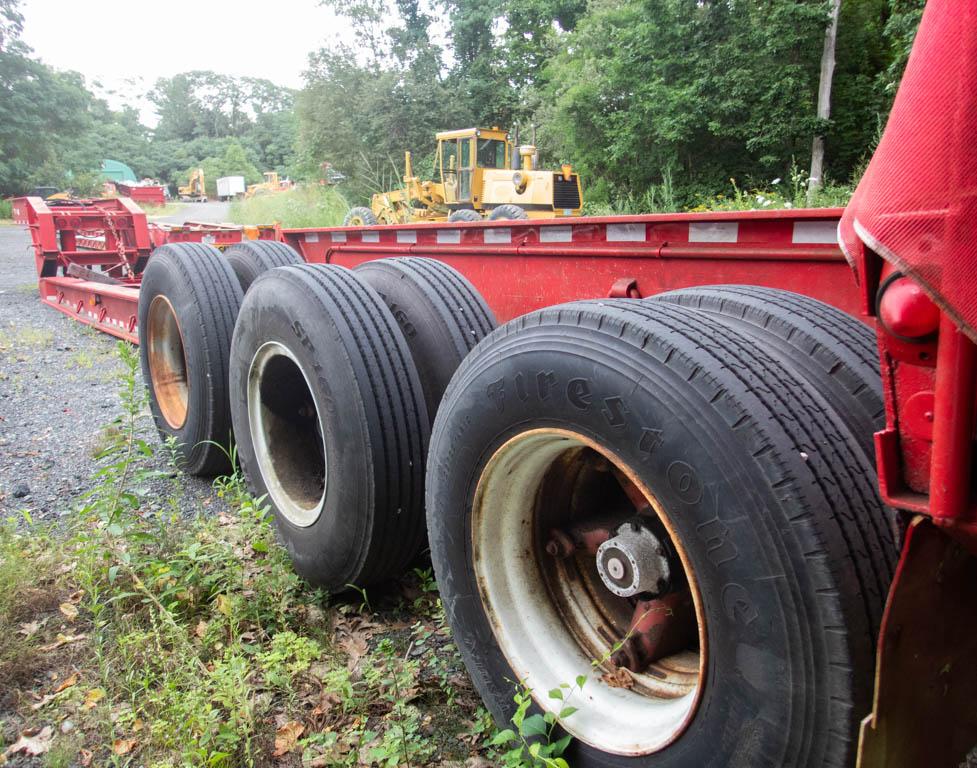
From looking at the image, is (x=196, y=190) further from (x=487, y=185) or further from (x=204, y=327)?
(x=204, y=327)

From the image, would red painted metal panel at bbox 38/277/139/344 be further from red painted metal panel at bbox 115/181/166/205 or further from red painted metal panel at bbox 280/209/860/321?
red painted metal panel at bbox 115/181/166/205

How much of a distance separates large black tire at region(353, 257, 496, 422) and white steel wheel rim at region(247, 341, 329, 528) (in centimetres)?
51

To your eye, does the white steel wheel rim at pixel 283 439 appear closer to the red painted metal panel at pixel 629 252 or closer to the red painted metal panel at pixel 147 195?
the red painted metal panel at pixel 629 252

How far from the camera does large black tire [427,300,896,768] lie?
4.11ft

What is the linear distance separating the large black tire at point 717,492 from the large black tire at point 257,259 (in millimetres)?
2693

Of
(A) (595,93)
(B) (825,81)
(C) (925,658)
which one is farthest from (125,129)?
(C) (925,658)

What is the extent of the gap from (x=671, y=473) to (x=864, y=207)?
0.61m

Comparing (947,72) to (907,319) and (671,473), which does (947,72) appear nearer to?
(907,319)

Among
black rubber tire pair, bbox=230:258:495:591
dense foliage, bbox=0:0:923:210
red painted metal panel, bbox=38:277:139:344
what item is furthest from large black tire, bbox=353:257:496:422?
dense foliage, bbox=0:0:923:210

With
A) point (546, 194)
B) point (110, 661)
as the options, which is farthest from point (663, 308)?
point (546, 194)

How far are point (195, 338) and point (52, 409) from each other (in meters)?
2.41

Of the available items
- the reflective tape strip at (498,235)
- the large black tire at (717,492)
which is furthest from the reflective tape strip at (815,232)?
the reflective tape strip at (498,235)

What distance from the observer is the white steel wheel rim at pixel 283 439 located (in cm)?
303

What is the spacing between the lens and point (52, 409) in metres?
5.43
